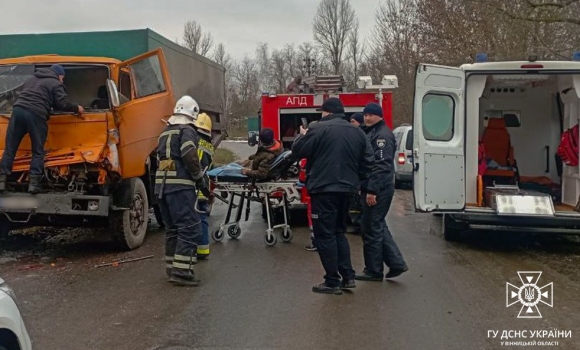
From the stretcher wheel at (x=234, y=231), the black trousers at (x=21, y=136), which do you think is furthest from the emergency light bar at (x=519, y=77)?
the black trousers at (x=21, y=136)

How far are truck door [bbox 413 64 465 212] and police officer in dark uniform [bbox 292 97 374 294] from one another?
2.16 metres

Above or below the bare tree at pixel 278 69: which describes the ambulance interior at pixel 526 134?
below

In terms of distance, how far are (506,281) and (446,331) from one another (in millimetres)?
1932

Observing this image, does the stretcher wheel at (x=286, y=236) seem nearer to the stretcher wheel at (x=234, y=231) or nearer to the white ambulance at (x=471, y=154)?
the stretcher wheel at (x=234, y=231)

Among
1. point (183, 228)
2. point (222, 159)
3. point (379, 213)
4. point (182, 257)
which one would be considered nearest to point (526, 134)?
point (379, 213)

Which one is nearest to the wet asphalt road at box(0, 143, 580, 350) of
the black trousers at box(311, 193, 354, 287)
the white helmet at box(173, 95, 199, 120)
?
the black trousers at box(311, 193, 354, 287)

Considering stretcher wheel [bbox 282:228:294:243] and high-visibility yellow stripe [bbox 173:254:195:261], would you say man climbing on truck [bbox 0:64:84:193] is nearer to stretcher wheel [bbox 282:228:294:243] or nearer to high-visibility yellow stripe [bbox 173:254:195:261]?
high-visibility yellow stripe [bbox 173:254:195:261]

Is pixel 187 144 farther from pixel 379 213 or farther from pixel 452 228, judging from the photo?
pixel 452 228

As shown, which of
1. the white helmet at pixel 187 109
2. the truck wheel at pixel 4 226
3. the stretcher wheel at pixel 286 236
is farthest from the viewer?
the stretcher wheel at pixel 286 236

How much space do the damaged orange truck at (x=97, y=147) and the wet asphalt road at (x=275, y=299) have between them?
1.86 ft

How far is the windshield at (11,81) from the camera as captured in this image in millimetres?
7922

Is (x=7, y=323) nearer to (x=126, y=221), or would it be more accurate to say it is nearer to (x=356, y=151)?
(x=356, y=151)

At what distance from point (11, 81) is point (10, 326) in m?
5.84

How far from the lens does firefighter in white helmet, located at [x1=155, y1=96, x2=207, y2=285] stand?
6.50 m
